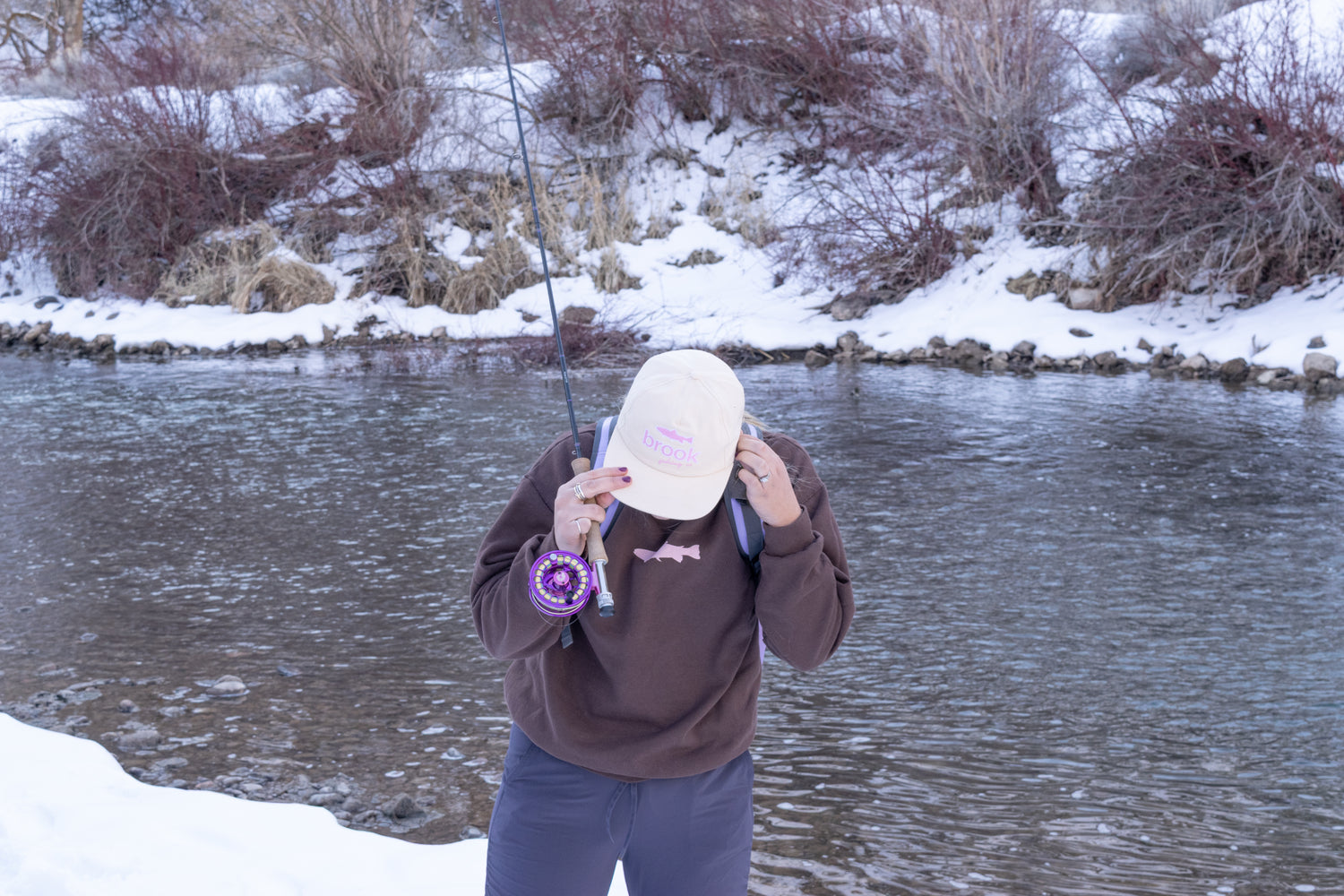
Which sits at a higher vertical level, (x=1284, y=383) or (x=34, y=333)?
(x=34, y=333)

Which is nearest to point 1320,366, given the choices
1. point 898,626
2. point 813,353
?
point 813,353

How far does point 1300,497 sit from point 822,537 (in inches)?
253

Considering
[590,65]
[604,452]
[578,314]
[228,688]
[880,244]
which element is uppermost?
[590,65]

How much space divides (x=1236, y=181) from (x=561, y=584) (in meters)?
13.3

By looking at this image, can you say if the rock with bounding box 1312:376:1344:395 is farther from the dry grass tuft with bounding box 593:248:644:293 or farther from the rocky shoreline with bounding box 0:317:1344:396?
the dry grass tuft with bounding box 593:248:644:293

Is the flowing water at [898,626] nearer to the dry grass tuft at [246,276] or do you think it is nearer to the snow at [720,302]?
the snow at [720,302]

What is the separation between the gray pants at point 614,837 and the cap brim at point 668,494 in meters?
0.44

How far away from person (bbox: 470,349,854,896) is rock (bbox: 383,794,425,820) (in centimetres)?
174

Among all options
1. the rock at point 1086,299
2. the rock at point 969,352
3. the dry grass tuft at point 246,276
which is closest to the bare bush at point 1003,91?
the rock at point 1086,299

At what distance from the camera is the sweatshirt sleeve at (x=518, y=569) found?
6.52 feet

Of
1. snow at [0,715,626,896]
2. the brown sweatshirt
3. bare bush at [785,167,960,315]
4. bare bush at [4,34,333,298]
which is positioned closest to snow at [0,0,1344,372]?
bare bush at [785,167,960,315]

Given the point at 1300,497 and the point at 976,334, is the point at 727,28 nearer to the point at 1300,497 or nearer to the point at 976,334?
the point at 976,334

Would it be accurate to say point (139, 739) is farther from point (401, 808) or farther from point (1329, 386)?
point (1329, 386)

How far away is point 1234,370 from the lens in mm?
12062
